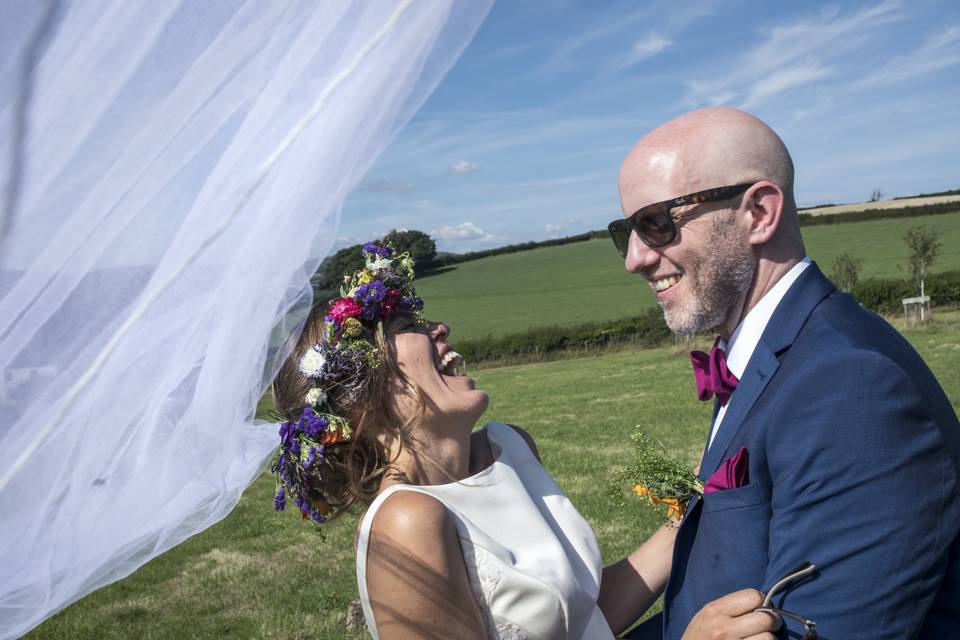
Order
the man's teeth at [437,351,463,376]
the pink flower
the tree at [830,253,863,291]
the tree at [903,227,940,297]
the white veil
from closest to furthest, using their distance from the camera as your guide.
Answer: the white veil
the pink flower
the man's teeth at [437,351,463,376]
the tree at [903,227,940,297]
the tree at [830,253,863,291]

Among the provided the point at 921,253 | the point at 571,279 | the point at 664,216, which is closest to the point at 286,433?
the point at 664,216

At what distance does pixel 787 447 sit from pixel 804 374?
187mm

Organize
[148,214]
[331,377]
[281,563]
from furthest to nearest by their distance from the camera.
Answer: [281,563] < [331,377] < [148,214]

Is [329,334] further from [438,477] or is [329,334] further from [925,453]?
[925,453]

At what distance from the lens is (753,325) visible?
7.87 feet

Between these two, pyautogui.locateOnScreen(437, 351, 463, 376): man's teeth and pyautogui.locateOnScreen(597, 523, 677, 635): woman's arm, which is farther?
pyautogui.locateOnScreen(597, 523, 677, 635): woman's arm

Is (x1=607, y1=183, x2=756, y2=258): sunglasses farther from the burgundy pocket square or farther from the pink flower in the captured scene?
the pink flower

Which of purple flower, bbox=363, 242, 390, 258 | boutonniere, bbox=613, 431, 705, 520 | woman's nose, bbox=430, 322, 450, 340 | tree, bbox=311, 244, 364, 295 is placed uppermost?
purple flower, bbox=363, 242, 390, 258

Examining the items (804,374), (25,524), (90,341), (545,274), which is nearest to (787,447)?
(804,374)

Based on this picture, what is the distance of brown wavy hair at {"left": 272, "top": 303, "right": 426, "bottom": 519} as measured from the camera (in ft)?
9.20

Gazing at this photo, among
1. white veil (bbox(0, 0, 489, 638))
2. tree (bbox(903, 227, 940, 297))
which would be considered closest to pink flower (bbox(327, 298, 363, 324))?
white veil (bbox(0, 0, 489, 638))

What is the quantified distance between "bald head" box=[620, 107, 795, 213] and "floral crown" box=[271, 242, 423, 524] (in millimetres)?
1086

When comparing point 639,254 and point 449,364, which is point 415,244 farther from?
point 639,254

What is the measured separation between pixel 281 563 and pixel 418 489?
604cm
